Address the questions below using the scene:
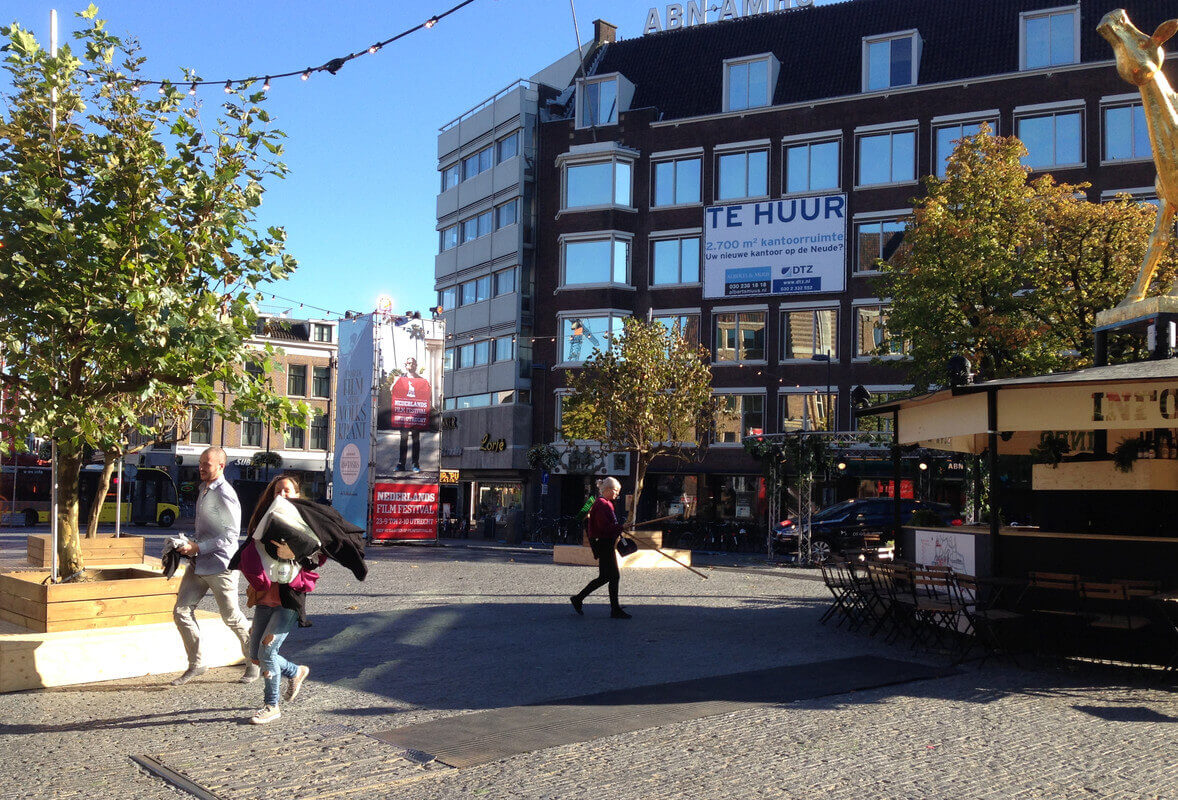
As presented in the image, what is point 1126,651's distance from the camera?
11633mm

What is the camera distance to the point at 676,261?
4578 centimetres

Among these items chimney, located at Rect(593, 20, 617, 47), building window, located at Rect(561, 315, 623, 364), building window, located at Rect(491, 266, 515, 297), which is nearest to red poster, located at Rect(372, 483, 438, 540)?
building window, located at Rect(561, 315, 623, 364)

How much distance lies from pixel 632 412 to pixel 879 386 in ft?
45.9

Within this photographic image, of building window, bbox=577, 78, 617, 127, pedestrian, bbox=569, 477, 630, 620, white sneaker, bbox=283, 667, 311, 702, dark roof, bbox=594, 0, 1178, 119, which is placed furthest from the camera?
building window, bbox=577, 78, 617, 127

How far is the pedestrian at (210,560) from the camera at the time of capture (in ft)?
28.6

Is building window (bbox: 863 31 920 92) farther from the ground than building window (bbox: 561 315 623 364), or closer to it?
farther from the ground

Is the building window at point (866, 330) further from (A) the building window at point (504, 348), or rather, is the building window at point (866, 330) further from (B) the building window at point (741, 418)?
(A) the building window at point (504, 348)

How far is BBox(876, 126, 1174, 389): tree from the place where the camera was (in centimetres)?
2325

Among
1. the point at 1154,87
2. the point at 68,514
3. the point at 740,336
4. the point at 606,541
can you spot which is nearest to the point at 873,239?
the point at 740,336

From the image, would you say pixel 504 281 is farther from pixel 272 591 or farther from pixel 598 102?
pixel 272 591

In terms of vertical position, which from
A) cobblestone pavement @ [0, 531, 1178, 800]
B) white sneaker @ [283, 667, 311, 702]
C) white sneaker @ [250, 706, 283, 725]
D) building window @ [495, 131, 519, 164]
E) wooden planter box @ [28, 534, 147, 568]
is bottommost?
cobblestone pavement @ [0, 531, 1178, 800]

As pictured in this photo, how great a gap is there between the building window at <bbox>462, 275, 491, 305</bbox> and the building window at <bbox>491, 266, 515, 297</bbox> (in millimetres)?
756

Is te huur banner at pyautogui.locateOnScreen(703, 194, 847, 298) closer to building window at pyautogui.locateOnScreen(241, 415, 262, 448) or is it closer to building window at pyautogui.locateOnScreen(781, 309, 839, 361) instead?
building window at pyautogui.locateOnScreen(781, 309, 839, 361)

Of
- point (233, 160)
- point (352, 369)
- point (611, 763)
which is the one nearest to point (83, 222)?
point (233, 160)
